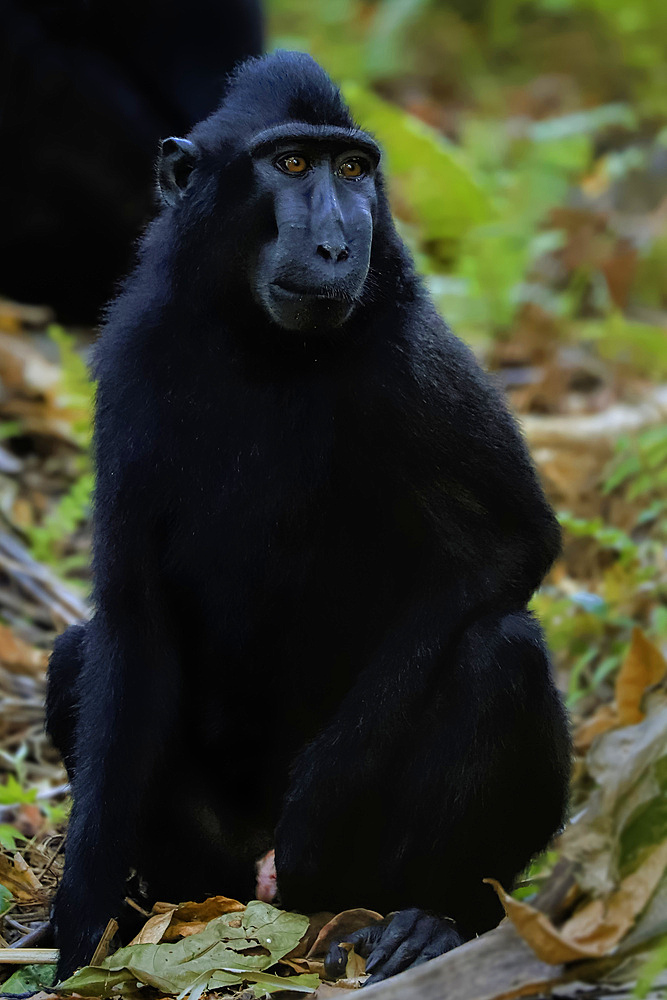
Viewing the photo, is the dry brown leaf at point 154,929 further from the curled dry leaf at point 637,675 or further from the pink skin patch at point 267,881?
the curled dry leaf at point 637,675

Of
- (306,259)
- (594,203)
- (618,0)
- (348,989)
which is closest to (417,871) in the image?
(348,989)

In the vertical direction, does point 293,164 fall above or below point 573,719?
above

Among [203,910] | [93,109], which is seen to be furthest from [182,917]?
[93,109]

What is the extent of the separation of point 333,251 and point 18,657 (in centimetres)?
294

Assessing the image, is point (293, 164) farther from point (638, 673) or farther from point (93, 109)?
point (93, 109)

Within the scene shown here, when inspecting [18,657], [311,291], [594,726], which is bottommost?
[18,657]

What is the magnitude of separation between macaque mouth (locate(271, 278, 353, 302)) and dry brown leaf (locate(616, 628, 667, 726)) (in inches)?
73.0

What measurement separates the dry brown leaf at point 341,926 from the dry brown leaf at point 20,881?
3.21 feet

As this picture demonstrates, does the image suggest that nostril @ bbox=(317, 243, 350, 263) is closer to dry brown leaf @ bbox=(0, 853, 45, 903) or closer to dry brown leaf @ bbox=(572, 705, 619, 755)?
dry brown leaf @ bbox=(0, 853, 45, 903)

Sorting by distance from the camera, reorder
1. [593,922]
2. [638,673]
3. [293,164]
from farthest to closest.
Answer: [638,673] → [293,164] → [593,922]

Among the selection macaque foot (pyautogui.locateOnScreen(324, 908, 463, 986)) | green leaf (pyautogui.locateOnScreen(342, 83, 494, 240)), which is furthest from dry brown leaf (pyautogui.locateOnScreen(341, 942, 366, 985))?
green leaf (pyautogui.locateOnScreen(342, 83, 494, 240))

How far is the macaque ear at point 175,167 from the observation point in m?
3.67

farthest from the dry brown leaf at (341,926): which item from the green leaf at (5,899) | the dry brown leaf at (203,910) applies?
the green leaf at (5,899)

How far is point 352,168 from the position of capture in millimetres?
3594
